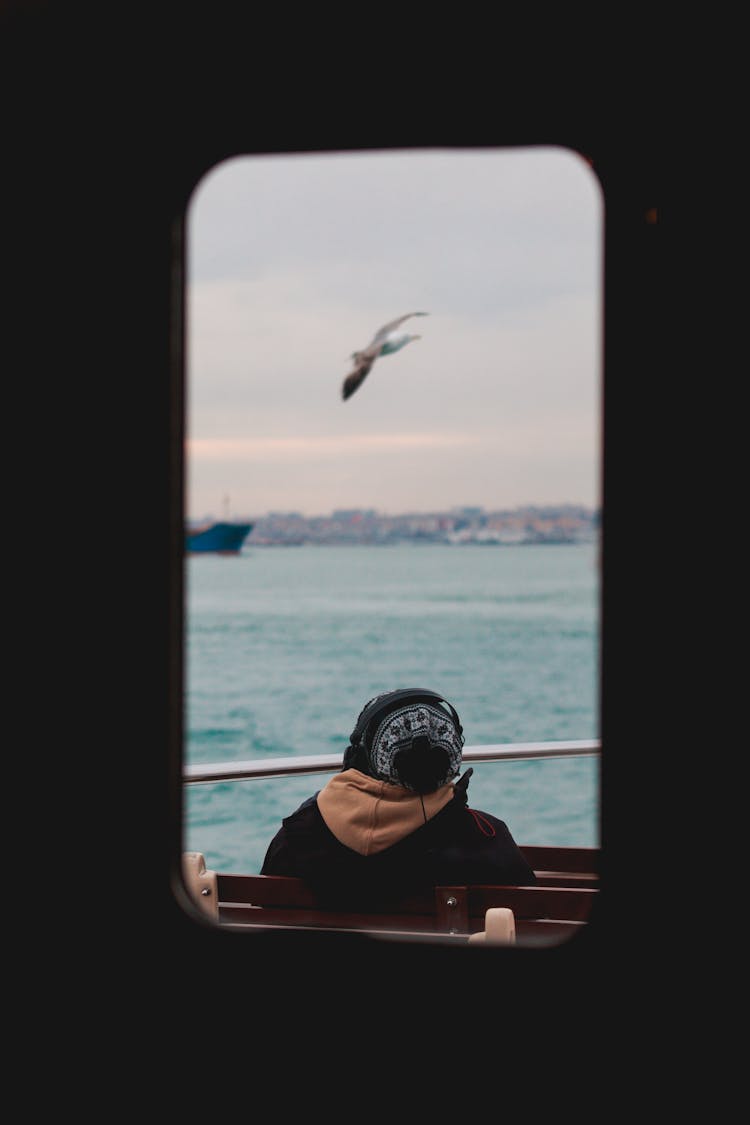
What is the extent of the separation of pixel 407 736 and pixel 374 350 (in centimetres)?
123

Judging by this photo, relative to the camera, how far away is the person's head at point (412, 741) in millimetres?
2207

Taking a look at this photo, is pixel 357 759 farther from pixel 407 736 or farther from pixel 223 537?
pixel 223 537

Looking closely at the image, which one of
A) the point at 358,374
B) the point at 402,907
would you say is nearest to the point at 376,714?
the point at 402,907

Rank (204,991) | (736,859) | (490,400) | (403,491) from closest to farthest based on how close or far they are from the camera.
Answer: (736,859) < (204,991) < (403,491) < (490,400)

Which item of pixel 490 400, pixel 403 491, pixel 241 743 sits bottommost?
pixel 241 743

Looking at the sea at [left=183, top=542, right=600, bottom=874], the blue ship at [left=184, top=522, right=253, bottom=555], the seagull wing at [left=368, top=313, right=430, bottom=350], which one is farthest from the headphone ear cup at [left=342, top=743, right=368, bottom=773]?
the blue ship at [left=184, top=522, right=253, bottom=555]

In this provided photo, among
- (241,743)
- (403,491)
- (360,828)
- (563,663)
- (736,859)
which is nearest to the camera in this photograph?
(736,859)

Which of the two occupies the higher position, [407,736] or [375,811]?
[407,736]

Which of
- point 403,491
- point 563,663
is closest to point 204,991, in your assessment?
point 563,663

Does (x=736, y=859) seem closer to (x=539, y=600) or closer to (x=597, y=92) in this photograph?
(x=597, y=92)

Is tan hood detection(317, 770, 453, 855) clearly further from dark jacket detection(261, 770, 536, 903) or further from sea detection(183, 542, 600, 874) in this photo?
sea detection(183, 542, 600, 874)

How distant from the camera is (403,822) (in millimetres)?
2246

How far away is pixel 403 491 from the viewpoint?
46125 mm

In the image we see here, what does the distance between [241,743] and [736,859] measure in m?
32.4
